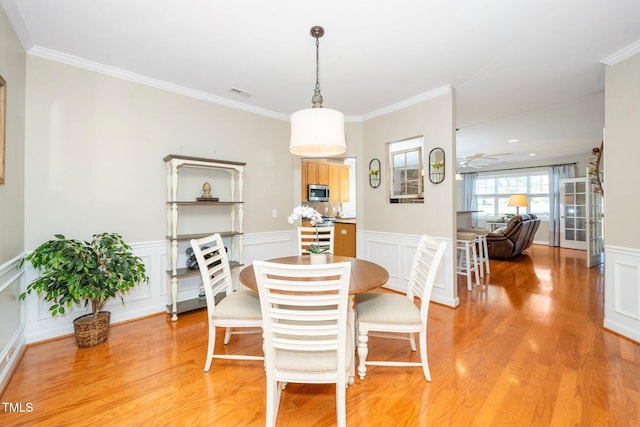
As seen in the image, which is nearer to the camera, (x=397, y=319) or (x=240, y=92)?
(x=397, y=319)

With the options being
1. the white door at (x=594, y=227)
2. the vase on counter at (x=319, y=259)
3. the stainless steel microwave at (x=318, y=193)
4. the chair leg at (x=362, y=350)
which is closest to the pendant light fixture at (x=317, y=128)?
the vase on counter at (x=319, y=259)

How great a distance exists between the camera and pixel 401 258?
3725 millimetres

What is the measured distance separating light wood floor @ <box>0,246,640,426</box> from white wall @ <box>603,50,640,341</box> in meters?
0.24

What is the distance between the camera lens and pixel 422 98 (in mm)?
3389

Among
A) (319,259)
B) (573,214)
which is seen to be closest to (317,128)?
(319,259)

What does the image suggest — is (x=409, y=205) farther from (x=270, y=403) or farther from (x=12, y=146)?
(x=12, y=146)

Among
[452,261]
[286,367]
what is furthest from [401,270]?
[286,367]

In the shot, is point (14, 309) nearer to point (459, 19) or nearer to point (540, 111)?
point (459, 19)

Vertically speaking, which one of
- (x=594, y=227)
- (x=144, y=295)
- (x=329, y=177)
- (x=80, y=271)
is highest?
(x=329, y=177)

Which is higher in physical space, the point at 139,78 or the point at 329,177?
the point at 139,78

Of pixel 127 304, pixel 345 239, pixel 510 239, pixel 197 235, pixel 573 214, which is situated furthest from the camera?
pixel 573 214

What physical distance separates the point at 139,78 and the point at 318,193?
3.63 meters

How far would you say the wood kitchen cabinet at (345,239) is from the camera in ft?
15.5

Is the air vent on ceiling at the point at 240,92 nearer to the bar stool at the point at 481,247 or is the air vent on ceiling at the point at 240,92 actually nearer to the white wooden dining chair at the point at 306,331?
the white wooden dining chair at the point at 306,331
